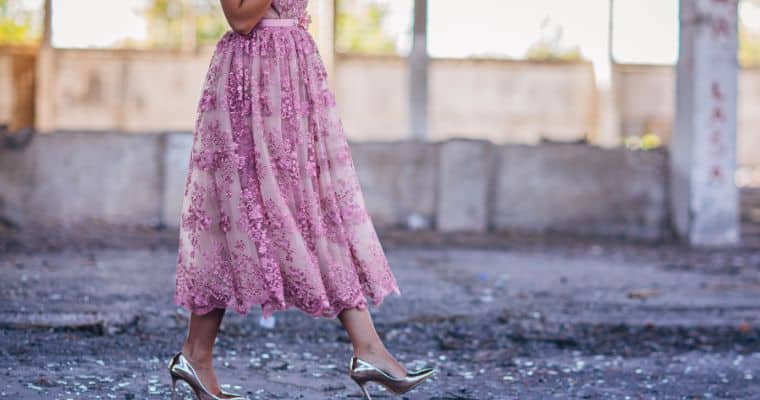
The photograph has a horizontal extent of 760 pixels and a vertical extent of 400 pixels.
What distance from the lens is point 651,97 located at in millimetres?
22906

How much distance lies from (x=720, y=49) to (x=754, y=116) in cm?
1589

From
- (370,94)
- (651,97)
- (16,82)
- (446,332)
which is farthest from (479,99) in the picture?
(446,332)

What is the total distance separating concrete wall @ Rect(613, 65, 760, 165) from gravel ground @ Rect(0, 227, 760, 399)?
1530 cm

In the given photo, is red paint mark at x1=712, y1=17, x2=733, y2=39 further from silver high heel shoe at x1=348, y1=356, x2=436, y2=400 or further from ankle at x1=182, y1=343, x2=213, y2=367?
ankle at x1=182, y1=343, x2=213, y2=367

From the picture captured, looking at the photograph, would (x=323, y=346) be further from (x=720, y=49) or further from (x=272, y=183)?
(x=720, y=49)

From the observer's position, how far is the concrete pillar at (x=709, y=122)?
30.6 feet

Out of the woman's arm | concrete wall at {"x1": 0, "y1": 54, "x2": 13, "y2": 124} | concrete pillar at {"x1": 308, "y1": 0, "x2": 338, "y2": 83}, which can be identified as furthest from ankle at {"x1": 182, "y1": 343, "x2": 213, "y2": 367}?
concrete wall at {"x1": 0, "y1": 54, "x2": 13, "y2": 124}

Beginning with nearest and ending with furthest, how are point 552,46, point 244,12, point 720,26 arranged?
point 244,12 < point 720,26 < point 552,46

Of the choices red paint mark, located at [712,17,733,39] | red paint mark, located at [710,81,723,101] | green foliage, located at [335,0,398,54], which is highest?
green foliage, located at [335,0,398,54]

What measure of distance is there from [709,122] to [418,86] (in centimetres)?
685

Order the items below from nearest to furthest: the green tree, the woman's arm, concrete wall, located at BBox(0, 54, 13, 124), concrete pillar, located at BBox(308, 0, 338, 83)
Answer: the woman's arm, concrete pillar, located at BBox(308, 0, 338, 83), concrete wall, located at BBox(0, 54, 13, 124), the green tree

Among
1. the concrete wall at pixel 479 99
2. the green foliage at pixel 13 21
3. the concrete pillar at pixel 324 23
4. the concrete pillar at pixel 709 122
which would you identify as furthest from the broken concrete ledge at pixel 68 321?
the green foliage at pixel 13 21

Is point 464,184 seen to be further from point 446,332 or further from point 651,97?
point 651,97

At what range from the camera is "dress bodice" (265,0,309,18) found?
3.04 m
